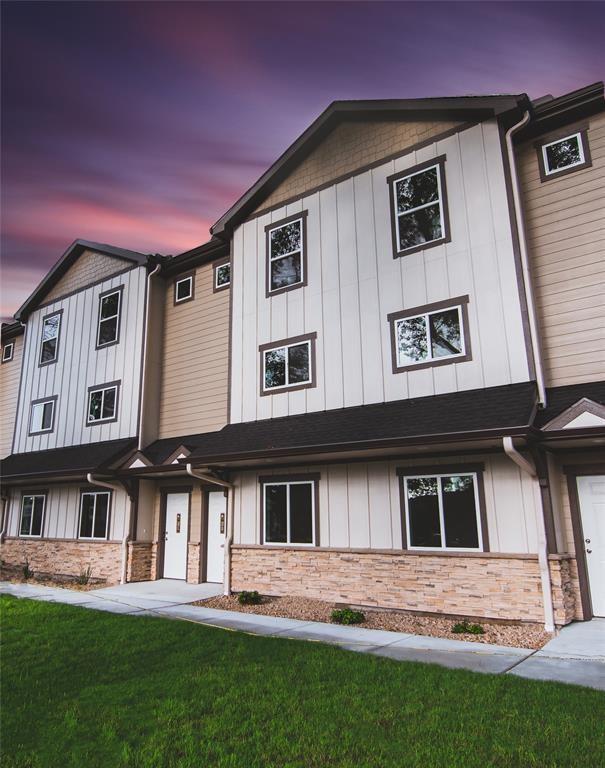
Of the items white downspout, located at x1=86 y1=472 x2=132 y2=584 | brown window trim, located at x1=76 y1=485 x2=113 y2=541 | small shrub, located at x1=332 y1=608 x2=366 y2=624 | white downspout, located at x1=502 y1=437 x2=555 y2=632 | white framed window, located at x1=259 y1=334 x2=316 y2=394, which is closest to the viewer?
white downspout, located at x1=502 y1=437 x2=555 y2=632

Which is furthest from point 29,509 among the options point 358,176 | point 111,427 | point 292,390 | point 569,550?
point 569,550

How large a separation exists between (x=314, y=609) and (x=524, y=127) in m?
9.72

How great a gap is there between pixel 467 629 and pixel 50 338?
17.0 metres

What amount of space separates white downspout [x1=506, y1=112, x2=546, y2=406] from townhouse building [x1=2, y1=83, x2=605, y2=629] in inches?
1.8

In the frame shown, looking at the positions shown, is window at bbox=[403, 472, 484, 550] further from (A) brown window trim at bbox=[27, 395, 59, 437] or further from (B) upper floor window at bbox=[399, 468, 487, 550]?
(A) brown window trim at bbox=[27, 395, 59, 437]

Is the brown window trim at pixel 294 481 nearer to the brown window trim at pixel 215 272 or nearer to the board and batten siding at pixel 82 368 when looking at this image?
the board and batten siding at pixel 82 368

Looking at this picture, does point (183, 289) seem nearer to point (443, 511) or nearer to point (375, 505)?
point (375, 505)

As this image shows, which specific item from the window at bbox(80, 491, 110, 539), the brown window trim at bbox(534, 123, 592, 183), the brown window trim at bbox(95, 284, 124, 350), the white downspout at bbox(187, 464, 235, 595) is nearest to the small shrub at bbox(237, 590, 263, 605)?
the white downspout at bbox(187, 464, 235, 595)

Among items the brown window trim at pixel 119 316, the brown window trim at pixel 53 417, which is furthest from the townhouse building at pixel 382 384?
the brown window trim at pixel 53 417

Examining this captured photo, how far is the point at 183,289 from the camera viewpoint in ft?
53.4

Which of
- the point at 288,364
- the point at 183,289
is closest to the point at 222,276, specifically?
the point at 183,289

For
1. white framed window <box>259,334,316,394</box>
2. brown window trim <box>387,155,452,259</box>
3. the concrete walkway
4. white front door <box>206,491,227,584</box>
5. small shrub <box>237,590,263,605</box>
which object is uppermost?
brown window trim <box>387,155,452,259</box>

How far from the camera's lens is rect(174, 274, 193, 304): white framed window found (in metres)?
16.0

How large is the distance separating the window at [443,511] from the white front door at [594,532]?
1616 millimetres
